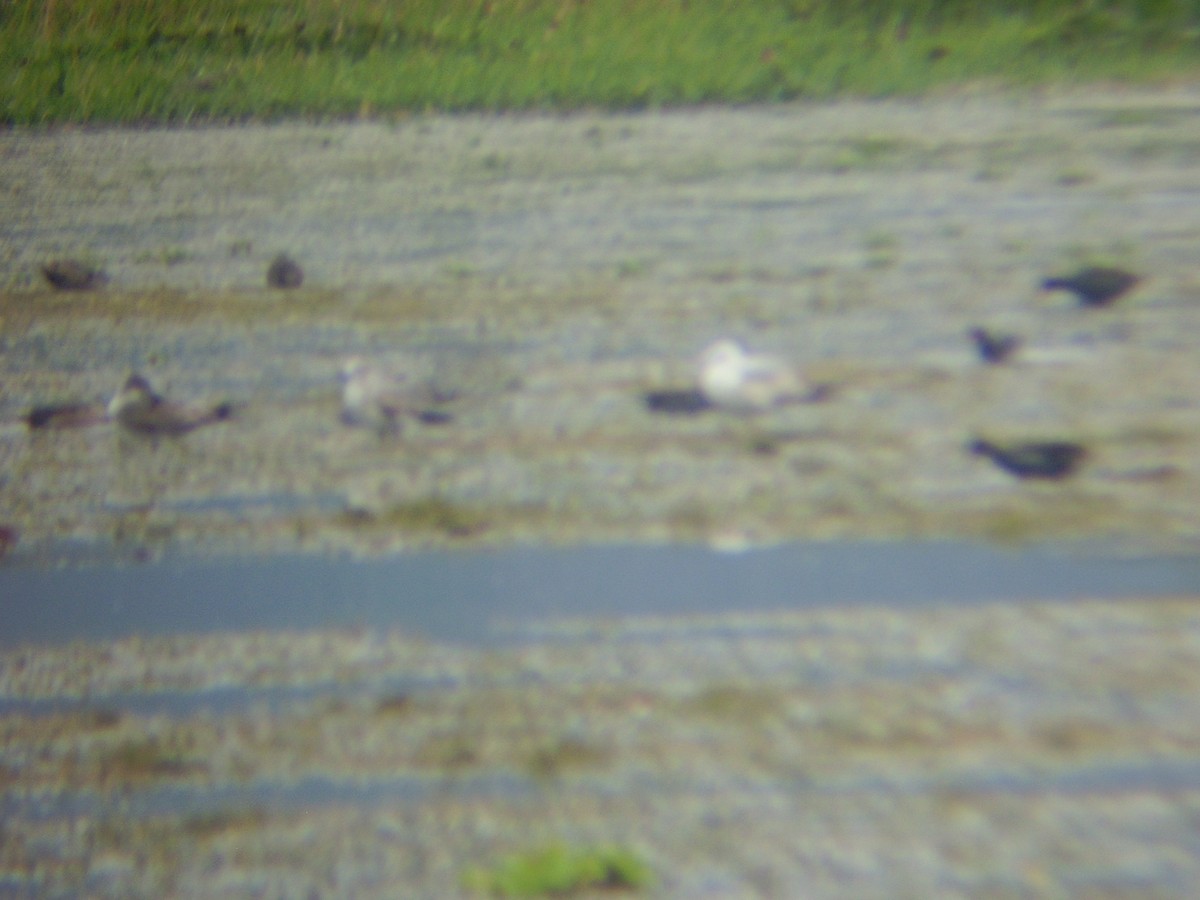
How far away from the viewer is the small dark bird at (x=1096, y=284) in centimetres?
288

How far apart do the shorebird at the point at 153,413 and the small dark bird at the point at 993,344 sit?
4.77 ft

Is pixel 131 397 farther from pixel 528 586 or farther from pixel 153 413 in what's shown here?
pixel 528 586

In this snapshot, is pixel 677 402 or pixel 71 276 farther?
pixel 71 276

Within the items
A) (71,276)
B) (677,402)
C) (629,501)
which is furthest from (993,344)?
(71,276)

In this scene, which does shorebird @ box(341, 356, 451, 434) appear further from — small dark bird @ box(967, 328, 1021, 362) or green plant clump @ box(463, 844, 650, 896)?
green plant clump @ box(463, 844, 650, 896)

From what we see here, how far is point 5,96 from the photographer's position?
19.0ft

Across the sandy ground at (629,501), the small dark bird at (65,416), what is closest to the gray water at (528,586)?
the sandy ground at (629,501)

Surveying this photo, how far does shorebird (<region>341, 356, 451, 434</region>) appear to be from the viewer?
2502mm

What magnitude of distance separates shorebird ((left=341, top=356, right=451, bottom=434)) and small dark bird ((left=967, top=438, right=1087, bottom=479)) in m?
0.96

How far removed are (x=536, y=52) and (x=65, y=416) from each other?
3730 mm

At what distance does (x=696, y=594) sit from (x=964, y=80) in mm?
3918

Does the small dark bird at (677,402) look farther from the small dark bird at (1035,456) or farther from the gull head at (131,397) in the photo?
the gull head at (131,397)

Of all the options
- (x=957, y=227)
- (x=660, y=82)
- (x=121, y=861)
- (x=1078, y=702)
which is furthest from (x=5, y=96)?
(x=1078, y=702)

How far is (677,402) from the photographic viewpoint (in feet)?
8.27
